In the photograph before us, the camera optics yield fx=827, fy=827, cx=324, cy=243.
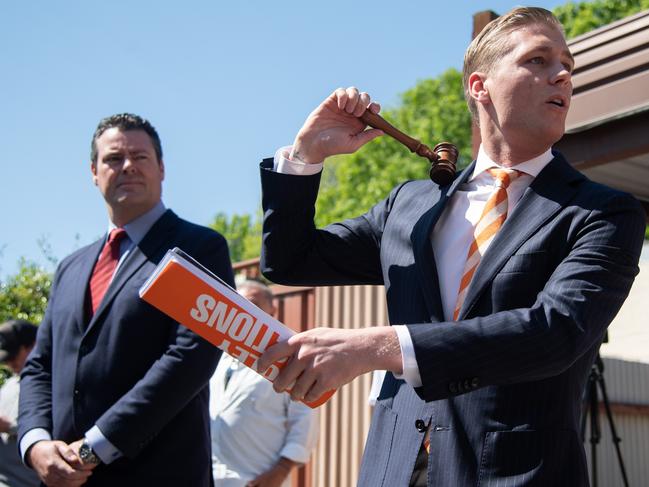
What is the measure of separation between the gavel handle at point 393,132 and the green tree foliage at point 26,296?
26.7 ft

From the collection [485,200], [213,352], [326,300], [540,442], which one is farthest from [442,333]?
[326,300]

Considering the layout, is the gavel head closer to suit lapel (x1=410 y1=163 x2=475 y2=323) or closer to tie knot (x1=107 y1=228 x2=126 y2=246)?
suit lapel (x1=410 y1=163 x2=475 y2=323)

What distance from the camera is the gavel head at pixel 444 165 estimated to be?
2.28 meters

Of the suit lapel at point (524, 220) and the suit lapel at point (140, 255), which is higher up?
the suit lapel at point (524, 220)

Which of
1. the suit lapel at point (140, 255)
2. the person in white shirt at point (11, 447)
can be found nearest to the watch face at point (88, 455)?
the suit lapel at point (140, 255)

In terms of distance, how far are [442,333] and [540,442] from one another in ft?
1.18

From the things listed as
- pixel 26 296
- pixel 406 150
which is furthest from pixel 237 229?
pixel 26 296

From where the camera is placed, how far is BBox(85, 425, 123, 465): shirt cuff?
9.61 feet

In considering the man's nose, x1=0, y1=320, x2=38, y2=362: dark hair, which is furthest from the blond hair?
x1=0, y1=320, x2=38, y2=362: dark hair

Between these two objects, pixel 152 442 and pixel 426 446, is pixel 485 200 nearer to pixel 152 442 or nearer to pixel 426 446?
pixel 426 446

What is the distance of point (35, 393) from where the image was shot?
341 cm

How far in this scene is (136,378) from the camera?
3.11 m

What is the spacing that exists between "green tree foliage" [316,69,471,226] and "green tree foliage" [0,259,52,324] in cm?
2049

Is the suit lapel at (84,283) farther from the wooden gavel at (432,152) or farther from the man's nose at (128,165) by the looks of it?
the wooden gavel at (432,152)
